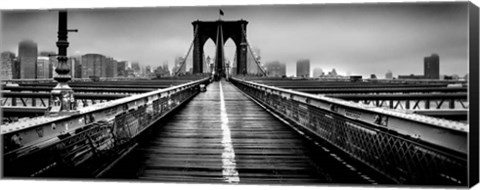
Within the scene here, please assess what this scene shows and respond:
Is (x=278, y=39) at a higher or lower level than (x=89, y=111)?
Result: higher

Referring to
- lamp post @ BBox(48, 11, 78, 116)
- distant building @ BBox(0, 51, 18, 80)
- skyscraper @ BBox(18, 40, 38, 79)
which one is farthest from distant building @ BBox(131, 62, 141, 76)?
lamp post @ BBox(48, 11, 78, 116)

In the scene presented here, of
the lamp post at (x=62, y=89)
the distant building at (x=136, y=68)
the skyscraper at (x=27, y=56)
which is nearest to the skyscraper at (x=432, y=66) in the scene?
the lamp post at (x=62, y=89)

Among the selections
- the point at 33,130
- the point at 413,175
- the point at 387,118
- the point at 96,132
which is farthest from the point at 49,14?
the point at 413,175

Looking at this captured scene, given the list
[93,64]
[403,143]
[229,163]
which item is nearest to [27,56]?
[93,64]

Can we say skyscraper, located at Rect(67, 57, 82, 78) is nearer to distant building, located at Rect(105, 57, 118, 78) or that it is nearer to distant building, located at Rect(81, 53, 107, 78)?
distant building, located at Rect(81, 53, 107, 78)

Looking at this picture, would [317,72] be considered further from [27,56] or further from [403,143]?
[27,56]

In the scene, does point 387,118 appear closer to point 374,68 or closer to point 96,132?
point 374,68
